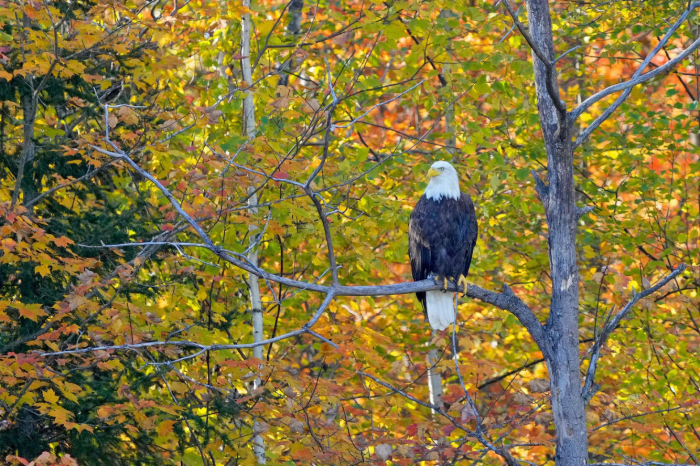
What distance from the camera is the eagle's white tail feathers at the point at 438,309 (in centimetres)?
556

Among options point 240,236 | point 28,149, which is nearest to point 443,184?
point 240,236

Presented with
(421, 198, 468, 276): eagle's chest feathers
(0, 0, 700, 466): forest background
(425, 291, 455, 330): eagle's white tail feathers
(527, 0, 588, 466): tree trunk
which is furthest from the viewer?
(425, 291, 455, 330): eagle's white tail feathers

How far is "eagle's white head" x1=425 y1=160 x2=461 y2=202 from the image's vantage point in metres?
5.25

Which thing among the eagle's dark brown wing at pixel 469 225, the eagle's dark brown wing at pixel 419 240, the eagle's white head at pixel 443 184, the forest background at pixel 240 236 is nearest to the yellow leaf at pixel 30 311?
the forest background at pixel 240 236

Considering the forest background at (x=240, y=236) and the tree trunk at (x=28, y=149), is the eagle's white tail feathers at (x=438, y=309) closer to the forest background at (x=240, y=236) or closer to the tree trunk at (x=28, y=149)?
the forest background at (x=240, y=236)

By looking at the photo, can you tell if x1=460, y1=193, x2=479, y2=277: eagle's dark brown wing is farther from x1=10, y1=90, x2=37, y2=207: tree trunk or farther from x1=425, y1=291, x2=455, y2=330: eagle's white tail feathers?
x1=10, y1=90, x2=37, y2=207: tree trunk

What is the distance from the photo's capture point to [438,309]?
5.56 m

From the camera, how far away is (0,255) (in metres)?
5.01

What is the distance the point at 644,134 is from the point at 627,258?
44.1 inches

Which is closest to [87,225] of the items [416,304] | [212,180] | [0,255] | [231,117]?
[0,255]

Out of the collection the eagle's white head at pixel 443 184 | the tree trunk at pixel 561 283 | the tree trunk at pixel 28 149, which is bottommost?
the tree trunk at pixel 561 283

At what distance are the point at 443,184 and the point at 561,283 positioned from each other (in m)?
1.63

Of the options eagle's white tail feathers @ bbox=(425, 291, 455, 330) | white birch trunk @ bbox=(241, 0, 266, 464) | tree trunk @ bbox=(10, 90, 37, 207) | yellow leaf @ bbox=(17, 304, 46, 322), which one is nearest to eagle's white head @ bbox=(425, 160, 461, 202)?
eagle's white tail feathers @ bbox=(425, 291, 455, 330)

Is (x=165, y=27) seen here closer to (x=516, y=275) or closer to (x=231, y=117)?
(x=231, y=117)
